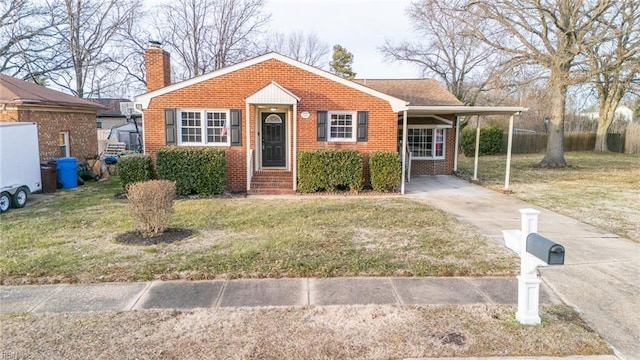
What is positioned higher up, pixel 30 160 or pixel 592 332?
pixel 30 160

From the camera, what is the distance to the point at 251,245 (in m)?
6.37

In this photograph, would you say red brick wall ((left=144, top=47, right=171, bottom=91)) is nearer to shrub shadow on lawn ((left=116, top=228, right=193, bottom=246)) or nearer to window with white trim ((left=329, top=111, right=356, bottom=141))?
window with white trim ((left=329, top=111, right=356, bottom=141))

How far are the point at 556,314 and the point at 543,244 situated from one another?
44.6 inches

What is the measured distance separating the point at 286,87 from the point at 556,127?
15.0m

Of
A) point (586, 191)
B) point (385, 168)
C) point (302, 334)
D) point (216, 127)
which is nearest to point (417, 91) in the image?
point (385, 168)

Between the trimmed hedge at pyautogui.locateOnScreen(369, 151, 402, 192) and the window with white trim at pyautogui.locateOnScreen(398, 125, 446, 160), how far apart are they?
4.38 metres

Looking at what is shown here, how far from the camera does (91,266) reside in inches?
214

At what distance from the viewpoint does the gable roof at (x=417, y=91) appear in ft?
51.4

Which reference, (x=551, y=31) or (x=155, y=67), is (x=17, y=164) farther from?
(x=551, y=31)

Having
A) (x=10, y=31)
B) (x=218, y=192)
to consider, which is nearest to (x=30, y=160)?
(x=218, y=192)

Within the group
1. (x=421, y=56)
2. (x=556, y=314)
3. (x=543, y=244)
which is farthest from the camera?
(x=421, y=56)

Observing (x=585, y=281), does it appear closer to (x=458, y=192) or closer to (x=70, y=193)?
(x=458, y=192)

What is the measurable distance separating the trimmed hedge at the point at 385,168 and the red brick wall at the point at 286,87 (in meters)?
0.64

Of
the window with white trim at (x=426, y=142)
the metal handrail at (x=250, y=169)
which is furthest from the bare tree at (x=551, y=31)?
the metal handrail at (x=250, y=169)
